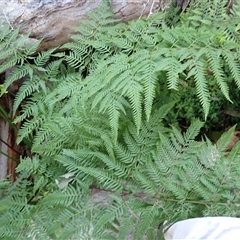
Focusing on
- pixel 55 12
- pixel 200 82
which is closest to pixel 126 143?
pixel 200 82

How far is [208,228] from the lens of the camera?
1797 millimetres

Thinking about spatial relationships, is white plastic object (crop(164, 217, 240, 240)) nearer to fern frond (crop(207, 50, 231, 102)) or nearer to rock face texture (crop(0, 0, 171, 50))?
fern frond (crop(207, 50, 231, 102))

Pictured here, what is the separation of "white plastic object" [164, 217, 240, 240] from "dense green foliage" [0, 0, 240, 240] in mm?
77

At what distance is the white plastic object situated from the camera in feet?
5.77

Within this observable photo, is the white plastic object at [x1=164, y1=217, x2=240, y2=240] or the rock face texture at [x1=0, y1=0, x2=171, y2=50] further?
the rock face texture at [x1=0, y1=0, x2=171, y2=50]

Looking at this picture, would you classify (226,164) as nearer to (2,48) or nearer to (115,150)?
(115,150)

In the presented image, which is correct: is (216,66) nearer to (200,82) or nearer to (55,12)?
(200,82)

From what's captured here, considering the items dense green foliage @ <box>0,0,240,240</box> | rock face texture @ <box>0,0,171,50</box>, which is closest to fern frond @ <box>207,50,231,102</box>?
dense green foliage @ <box>0,0,240,240</box>

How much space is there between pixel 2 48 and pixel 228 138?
1434 mm

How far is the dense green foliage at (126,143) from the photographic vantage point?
193cm

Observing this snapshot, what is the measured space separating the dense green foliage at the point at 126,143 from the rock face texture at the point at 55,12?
0.17 metres

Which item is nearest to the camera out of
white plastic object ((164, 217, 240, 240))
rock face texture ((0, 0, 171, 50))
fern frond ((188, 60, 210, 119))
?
white plastic object ((164, 217, 240, 240))

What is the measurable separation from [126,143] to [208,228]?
24.6 inches

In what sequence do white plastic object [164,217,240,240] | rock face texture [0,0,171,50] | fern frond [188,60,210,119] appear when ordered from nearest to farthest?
white plastic object [164,217,240,240]
fern frond [188,60,210,119]
rock face texture [0,0,171,50]
